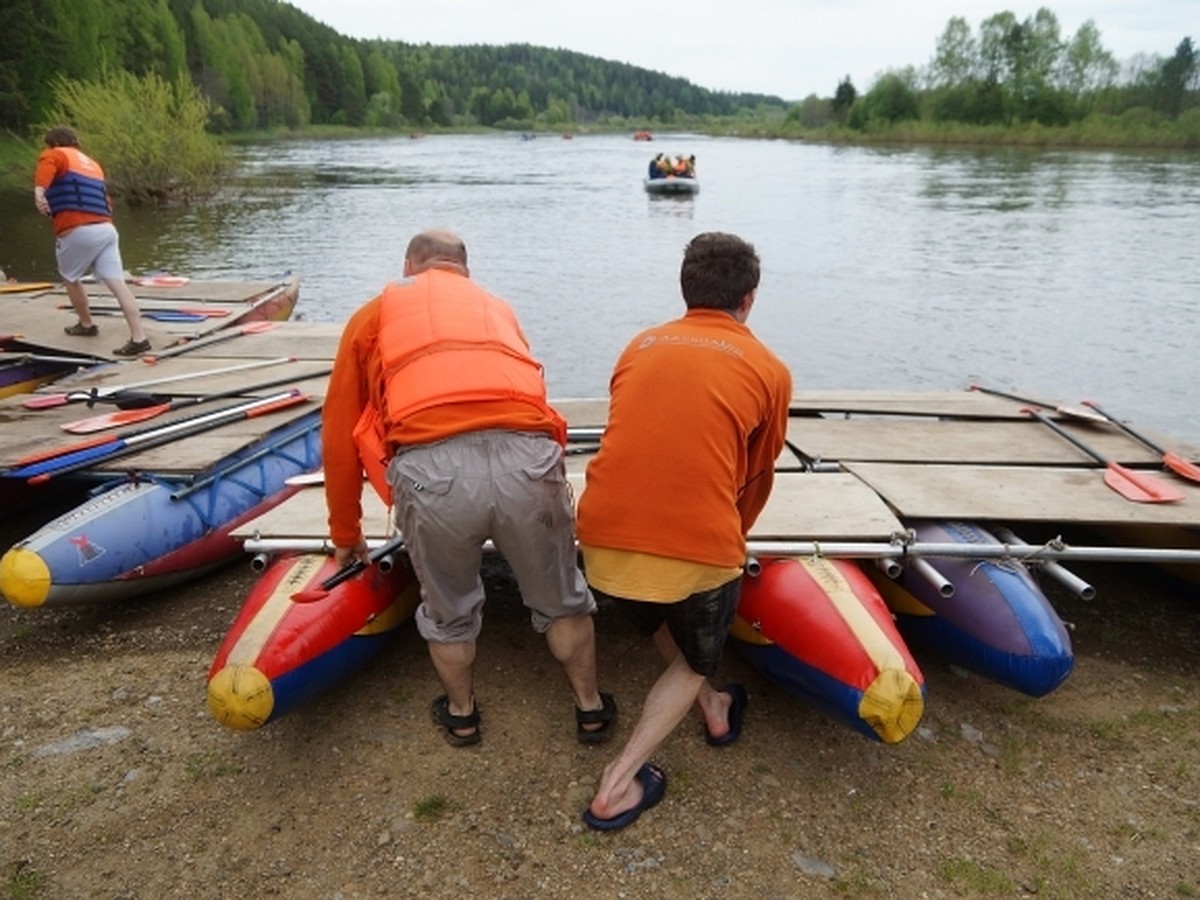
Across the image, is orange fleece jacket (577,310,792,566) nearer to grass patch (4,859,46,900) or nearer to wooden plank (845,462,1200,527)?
wooden plank (845,462,1200,527)

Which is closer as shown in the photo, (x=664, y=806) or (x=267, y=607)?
(x=664, y=806)

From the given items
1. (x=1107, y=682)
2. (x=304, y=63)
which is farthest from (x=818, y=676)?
(x=304, y=63)

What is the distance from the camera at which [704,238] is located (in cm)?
314

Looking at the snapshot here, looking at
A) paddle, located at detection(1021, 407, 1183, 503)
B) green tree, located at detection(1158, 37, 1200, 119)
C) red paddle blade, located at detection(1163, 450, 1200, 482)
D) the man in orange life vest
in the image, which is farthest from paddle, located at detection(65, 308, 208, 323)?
green tree, located at detection(1158, 37, 1200, 119)

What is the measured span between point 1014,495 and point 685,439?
2.84 meters

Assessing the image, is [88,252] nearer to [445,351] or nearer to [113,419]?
[113,419]

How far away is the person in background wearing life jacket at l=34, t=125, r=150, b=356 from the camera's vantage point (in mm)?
8102

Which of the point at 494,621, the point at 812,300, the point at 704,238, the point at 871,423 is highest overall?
the point at 704,238

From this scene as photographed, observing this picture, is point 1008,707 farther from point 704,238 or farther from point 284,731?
point 284,731

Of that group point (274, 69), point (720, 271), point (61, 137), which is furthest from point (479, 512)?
point (274, 69)

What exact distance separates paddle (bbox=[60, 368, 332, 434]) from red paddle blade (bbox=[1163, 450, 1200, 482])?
21.0ft

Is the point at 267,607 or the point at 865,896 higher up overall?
the point at 267,607

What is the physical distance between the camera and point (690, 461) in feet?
9.61

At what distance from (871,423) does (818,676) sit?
129 inches
